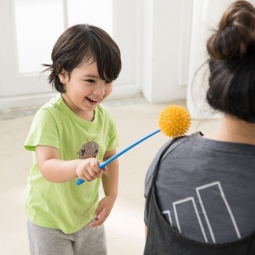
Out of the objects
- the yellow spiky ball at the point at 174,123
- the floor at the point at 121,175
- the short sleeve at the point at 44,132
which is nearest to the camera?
the yellow spiky ball at the point at 174,123

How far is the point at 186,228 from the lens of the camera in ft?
2.04

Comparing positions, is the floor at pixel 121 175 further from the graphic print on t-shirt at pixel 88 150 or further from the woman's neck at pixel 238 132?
the woman's neck at pixel 238 132

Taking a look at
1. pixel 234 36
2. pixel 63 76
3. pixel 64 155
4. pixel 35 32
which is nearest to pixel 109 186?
pixel 64 155

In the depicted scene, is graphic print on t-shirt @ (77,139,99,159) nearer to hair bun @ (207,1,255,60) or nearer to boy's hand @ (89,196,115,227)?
boy's hand @ (89,196,115,227)

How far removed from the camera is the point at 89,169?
0.75 m

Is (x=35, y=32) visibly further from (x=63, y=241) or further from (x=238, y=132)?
(x=238, y=132)

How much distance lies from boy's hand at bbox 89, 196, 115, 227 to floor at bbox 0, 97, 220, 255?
261 mm

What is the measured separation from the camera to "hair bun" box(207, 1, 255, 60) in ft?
1.84

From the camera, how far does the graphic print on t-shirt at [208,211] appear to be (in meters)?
0.59

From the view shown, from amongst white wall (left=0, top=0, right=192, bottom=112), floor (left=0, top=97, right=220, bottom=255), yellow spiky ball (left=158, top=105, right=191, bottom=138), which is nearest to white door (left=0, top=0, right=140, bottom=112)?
white wall (left=0, top=0, right=192, bottom=112)

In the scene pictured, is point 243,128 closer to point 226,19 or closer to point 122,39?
point 226,19

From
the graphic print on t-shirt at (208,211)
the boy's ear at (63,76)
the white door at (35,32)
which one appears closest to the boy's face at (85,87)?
the boy's ear at (63,76)

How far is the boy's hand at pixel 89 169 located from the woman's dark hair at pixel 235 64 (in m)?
0.25

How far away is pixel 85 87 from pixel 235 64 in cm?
37
